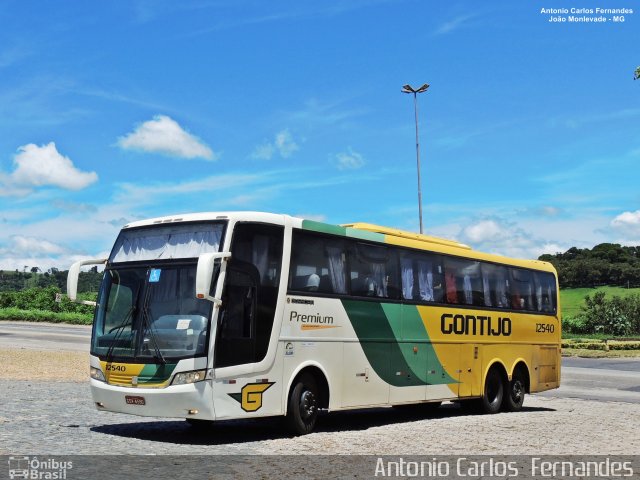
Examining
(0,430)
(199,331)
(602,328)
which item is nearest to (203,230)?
(199,331)

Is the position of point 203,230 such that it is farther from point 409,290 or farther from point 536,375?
point 536,375

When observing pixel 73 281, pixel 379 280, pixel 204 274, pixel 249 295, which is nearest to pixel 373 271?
pixel 379 280

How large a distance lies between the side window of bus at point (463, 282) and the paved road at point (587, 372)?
6744mm

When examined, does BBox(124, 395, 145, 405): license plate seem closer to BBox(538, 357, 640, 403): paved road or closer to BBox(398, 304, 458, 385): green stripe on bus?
BBox(398, 304, 458, 385): green stripe on bus

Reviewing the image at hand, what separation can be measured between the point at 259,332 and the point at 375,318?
3.26 metres

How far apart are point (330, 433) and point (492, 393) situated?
22.1 ft

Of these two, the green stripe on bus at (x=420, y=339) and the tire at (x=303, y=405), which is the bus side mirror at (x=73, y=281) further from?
the green stripe on bus at (x=420, y=339)

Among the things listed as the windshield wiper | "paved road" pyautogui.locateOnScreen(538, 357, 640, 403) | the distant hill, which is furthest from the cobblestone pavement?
the distant hill

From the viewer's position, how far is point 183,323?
39.4 feet

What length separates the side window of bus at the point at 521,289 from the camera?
20375 millimetres

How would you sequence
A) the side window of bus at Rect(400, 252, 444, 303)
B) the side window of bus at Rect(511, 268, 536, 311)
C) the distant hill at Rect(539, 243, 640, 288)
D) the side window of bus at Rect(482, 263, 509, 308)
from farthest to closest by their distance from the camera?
the distant hill at Rect(539, 243, 640, 288) < the side window of bus at Rect(511, 268, 536, 311) < the side window of bus at Rect(482, 263, 509, 308) < the side window of bus at Rect(400, 252, 444, 303)

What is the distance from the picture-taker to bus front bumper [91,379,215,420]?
463 inches

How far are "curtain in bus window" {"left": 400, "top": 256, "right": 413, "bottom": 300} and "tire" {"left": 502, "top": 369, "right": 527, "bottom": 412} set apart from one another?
15.8 feet

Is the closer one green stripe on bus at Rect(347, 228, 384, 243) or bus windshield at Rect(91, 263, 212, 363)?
bus windshield at Rect(91, 263, 212, 363)
